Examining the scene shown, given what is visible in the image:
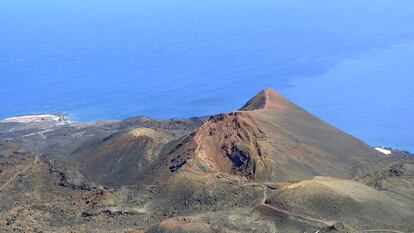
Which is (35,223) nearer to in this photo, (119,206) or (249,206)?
(119,206)

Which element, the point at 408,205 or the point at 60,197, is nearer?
the point at 408,205

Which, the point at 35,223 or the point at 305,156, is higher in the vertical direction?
the point at 305,156

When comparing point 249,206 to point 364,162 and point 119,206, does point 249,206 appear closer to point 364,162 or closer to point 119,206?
point 119,206

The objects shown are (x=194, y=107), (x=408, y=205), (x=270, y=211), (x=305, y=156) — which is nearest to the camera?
(x=270, y=211)

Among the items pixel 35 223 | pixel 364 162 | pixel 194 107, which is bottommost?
pixel 35 223

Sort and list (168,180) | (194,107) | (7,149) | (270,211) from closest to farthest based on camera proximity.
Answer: (270,211) < (168,180) < (7,149) < (194,107)

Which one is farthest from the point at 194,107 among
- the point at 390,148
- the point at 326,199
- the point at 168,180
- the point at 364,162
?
the point at 326,199

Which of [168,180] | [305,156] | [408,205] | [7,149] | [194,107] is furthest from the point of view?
[194,107]

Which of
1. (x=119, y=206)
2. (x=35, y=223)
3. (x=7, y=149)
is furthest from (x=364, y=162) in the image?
(x=7, y=149)

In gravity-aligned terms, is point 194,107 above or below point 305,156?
above
